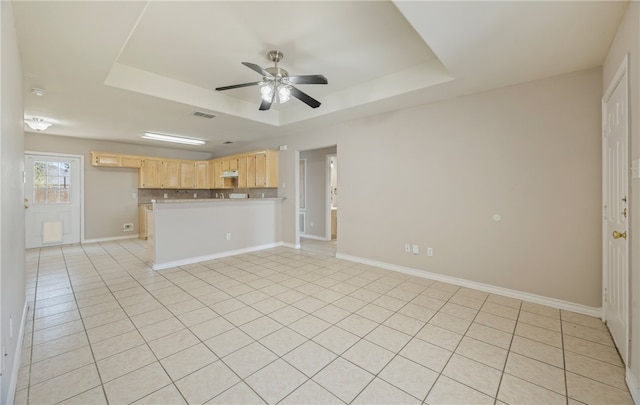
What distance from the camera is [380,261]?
4.26 metres

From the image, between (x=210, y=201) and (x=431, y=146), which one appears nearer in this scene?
(x=431, y=146)

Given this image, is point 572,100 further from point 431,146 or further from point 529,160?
point 431,146

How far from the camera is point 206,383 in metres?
1.69

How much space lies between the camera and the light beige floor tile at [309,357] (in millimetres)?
1830

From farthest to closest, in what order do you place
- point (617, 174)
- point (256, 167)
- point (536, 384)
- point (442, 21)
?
point (256, 167) < point (617, 174) < point (442, 21) < point (536, 384)

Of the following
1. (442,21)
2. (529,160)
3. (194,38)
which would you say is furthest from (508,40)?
(194,38)

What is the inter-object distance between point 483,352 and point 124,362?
2.69 m

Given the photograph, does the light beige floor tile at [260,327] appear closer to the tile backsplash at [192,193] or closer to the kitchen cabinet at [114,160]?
the tile backsplash at [192,193]

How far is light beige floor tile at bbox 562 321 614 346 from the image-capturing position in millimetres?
2176

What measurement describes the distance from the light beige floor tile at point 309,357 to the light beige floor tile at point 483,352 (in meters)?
1.03

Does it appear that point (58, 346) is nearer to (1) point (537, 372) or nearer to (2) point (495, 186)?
(1) point (537, 372)

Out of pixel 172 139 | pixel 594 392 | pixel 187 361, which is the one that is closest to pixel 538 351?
pixel 594 392

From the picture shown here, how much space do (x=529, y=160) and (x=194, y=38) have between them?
150 inches

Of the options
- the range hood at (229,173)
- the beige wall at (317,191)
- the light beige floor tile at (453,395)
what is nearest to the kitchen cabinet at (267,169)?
the range hood at (229,173)
